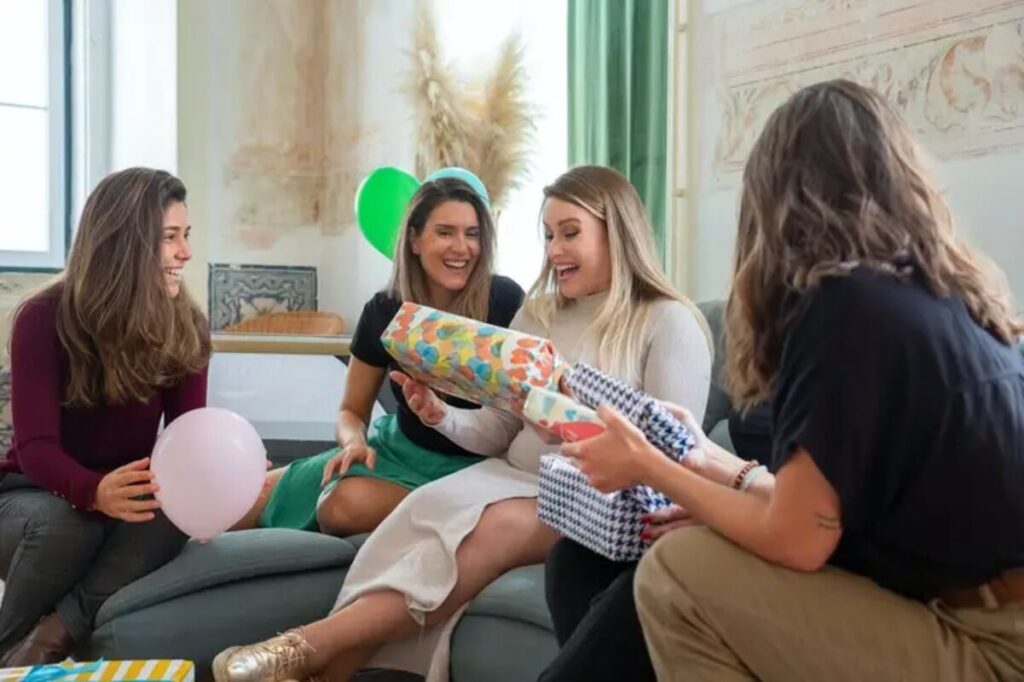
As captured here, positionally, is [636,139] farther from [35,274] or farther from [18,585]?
[35,274]

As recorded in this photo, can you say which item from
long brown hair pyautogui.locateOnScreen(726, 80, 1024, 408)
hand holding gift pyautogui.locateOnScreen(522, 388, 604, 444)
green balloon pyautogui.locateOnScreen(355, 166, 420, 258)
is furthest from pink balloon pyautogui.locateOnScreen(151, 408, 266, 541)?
green balloon pyautogui.locateOnScreen(355, 166, 420, 258)

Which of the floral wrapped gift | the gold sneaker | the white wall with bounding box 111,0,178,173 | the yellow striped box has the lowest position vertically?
the gold sneaker

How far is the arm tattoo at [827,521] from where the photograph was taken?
117cm

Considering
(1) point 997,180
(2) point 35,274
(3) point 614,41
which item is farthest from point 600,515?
(2) point 35,274

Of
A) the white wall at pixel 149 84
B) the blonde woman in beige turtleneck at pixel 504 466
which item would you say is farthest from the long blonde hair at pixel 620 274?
the white wall at pixel 149 84

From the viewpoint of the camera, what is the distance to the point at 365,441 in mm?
2445

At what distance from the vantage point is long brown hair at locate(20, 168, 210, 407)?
2.11 meters

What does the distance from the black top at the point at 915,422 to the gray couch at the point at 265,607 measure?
758 millimetres

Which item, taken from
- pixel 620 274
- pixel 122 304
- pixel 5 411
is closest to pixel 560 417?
pixel 620 274

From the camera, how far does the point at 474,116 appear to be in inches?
164

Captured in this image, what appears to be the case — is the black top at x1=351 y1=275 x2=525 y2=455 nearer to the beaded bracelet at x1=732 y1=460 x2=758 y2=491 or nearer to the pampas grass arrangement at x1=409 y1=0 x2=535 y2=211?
the beaded bracelet at x1=732 y1=460 x2=758 y2=491

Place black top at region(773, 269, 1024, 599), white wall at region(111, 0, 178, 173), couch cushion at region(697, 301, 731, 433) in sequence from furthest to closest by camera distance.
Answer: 1. white wall at region(111, 0, 178, 173)
2. couch cushion at region(697, 301, 731, 433)
3. black top at region(773, 269, 1024, 599)

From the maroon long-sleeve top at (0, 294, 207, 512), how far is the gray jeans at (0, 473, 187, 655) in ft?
0.17

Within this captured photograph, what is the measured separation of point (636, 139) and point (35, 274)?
8.41 feet
